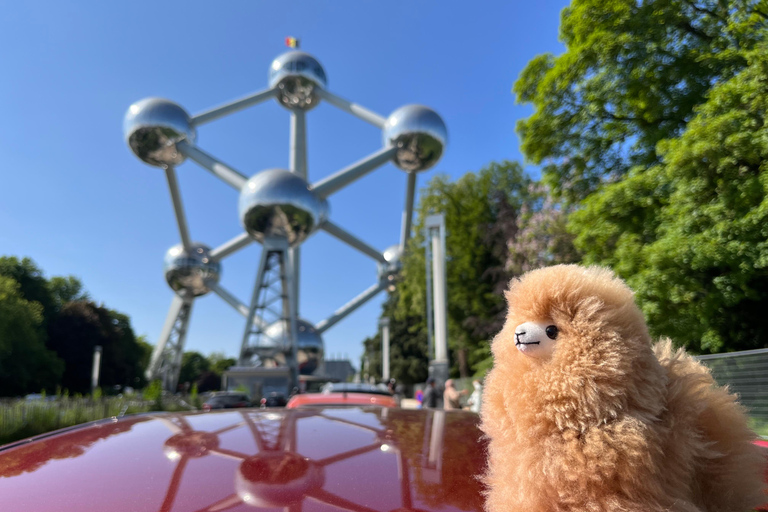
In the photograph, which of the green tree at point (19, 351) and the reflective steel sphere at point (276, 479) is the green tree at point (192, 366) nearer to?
the green tree at point (19, 351)

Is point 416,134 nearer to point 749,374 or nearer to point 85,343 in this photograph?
point 749,374

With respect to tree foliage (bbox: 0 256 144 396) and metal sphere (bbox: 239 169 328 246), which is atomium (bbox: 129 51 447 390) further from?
tree foliage (bbox: 0 256 144 396)

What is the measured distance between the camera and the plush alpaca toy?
1136 millimetres

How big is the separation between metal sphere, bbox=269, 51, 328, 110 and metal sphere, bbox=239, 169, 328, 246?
41.2 ft

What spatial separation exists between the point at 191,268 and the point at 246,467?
36.1 meters

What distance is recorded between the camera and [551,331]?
4.36ft

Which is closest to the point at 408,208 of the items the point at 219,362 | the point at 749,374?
the point at 749,374

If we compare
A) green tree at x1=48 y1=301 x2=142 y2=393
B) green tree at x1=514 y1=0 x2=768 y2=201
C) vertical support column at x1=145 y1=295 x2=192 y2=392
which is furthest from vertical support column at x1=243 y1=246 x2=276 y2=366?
green tree at x1=48 y1=301 x2=142 y2=393

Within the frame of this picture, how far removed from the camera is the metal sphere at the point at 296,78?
116 feet

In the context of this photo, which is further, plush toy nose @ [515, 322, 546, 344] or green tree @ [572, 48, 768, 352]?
green tree @ [572, 48, 768, 352]

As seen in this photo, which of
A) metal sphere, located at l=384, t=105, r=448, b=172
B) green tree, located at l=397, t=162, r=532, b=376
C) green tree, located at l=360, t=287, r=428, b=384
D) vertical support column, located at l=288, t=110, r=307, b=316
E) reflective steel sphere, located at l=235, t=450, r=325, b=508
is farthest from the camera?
green tree, located at l=360, t=287, r=428, b=384

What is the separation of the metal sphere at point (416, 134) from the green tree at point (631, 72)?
62.8ft

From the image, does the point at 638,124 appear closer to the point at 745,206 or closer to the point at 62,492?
the point at 745,206

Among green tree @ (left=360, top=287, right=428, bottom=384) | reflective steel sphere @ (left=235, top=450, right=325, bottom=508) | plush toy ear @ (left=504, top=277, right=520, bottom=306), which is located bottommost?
reflective steel sphere @ (left=235, top=450, right=325, bottom=508)
